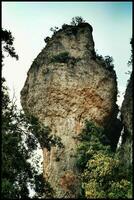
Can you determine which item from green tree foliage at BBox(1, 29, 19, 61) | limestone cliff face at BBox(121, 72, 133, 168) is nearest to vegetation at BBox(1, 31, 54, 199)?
green tree foliage at BBox(1, 29, 19, 61)

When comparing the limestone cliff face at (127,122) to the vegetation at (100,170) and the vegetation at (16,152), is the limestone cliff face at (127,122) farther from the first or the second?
the vegetation at (16,152)

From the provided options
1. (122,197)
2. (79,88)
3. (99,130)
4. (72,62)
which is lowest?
(122,197)

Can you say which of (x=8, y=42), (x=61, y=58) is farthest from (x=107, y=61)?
(x=8, y=42)

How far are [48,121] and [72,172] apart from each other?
209 inches

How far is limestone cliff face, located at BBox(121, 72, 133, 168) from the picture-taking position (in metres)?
38.3

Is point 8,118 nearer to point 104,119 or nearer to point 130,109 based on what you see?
point 130,109

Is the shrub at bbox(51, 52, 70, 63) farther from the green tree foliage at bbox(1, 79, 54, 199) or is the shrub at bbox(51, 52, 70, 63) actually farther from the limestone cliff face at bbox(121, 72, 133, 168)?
the green tree foliage at bbox(1, 79, 54, 199)

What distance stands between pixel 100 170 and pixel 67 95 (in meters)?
9.36

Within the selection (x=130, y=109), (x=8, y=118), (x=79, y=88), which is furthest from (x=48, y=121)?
(x=8, y=118)

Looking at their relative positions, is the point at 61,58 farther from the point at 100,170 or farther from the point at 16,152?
the point at 16,152

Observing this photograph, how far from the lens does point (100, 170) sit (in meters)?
35.4

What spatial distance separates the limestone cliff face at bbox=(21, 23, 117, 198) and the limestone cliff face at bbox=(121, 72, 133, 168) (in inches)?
118

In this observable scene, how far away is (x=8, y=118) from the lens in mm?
23578

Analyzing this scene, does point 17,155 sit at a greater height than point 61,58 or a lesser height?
lesser
